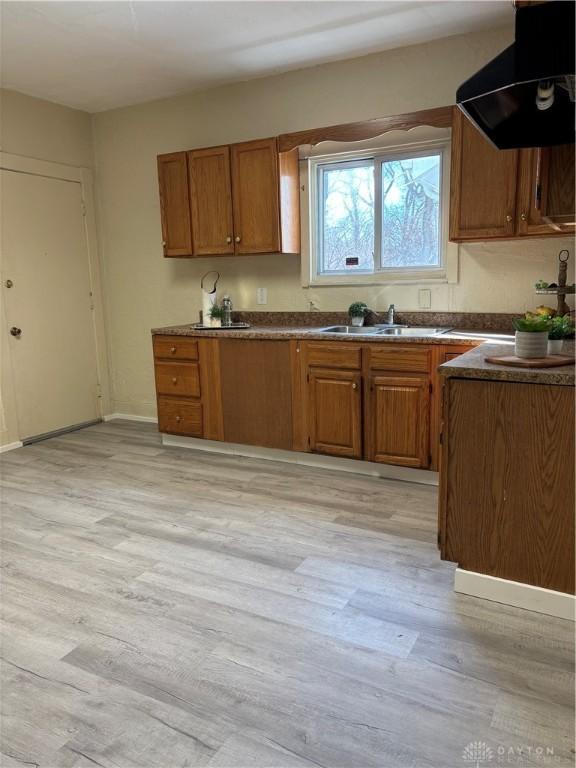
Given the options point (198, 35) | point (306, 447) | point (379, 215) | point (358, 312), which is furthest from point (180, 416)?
point (198, 35)

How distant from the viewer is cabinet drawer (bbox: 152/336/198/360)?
3.99m

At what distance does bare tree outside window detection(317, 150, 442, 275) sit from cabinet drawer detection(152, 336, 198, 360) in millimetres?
1107

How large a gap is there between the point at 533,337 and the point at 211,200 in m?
2.70

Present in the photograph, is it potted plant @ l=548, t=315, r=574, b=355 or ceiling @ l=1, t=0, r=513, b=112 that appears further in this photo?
ceiling @ l=1, t=0, r=513, b=112

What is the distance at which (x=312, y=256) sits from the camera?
408 centimetres

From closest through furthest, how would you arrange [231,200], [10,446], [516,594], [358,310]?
1. [516,594]
2. [358,310]
3. [231,200]
4. [10,446]

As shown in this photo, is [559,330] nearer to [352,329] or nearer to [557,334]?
[557,334]

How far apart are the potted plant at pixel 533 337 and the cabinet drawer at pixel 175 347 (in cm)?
242

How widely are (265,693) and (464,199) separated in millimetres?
2692

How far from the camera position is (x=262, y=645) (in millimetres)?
1904

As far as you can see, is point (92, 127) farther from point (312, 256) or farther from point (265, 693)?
point (265, 693)

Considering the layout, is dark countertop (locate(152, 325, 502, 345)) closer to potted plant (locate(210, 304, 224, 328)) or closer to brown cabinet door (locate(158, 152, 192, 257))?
potted plant (locate(210, 304, 224, 328))

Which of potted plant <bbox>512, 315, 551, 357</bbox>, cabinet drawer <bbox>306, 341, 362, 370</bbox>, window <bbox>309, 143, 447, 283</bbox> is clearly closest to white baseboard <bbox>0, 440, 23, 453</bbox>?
cabinet drawer <bbox>306, 341, 362, 370</bbox>

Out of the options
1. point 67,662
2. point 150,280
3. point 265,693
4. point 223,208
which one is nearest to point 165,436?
point 150,280
